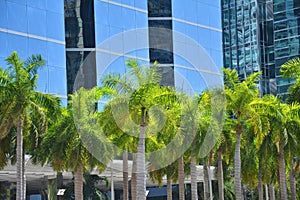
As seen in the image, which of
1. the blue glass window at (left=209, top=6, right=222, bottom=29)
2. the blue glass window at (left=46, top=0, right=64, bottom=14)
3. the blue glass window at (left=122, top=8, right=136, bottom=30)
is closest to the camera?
the blue glass window at (left=46, top=0, right=64, bottom=14)

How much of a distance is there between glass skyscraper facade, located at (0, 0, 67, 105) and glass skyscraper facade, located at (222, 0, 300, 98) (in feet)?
123

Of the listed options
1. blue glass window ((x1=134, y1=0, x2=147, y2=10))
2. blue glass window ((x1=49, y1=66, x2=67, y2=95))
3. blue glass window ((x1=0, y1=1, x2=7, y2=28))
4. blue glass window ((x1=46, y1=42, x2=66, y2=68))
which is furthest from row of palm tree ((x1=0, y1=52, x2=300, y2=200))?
blue glass window ((x1=134, y1=0, x2=147, y2=10))

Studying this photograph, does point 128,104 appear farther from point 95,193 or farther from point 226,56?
point 226,56

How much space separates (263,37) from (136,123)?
56749 millimetres

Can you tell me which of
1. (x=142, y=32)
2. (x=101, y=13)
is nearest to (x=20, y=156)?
(x=101, y=13)

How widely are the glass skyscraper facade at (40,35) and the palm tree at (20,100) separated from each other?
1348cm

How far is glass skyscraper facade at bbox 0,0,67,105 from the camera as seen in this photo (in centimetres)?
5394

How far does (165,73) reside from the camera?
6844 cm

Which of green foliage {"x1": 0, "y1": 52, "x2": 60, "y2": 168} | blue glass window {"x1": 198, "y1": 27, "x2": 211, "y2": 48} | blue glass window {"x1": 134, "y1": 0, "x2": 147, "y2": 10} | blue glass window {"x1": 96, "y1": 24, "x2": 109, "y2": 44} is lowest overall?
green foliage {"x1": 0, "y1": 52, "x2": 60, "y2": 168}

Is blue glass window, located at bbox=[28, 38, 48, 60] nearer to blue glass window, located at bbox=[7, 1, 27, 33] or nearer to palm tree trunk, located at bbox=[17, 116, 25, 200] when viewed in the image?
blue glass window, located at bbox=[7, 1, 27, 33]

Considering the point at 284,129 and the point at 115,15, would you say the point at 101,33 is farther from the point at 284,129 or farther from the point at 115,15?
the point at 284,129

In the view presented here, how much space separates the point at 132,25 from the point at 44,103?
27002mm

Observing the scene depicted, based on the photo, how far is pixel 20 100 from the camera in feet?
123

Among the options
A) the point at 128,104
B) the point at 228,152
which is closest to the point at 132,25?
the point at 228,152
